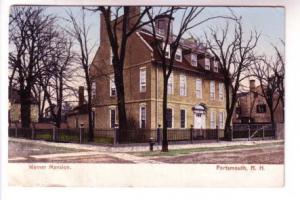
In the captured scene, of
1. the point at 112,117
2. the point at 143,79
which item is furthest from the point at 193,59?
the point at 112,117

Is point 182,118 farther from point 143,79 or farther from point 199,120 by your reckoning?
point 143,79

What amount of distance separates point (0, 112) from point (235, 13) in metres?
1.13

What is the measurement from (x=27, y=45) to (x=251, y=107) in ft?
3.43

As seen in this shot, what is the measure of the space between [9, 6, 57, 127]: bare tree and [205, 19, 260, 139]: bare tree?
732 millimetres

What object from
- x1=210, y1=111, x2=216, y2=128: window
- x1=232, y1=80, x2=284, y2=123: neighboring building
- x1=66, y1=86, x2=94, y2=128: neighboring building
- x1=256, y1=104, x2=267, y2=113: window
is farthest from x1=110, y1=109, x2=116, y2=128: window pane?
x1=256, y1=104, x2=267, y2=113: window

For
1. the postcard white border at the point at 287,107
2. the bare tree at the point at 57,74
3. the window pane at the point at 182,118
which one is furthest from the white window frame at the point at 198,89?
the bare tree at the point at 57,74

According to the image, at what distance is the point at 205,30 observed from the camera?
99.0 inches

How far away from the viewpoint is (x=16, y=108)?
251 cm

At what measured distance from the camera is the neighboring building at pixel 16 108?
251 centimetres

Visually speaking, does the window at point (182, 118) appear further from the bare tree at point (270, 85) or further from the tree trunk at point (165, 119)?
the bare tree at point (270, 85)

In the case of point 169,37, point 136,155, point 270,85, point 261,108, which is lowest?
point 136,155

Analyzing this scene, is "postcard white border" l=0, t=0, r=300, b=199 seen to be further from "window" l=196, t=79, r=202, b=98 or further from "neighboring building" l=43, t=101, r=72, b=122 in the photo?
"window" l=196, t=79, r=202, b=98

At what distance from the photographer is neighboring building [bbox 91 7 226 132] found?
2516 mm

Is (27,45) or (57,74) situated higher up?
(27,45)
